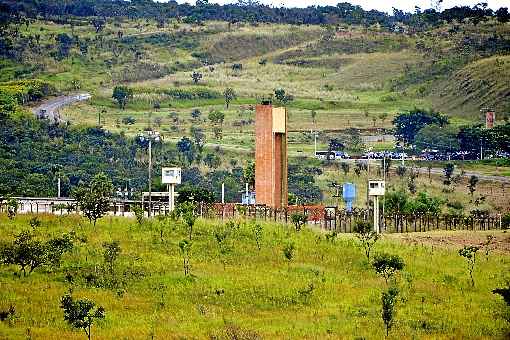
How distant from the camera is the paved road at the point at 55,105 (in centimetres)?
11605

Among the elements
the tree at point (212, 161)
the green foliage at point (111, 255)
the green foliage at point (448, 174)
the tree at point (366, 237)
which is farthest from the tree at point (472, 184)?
the green foliage at point (111, 255)

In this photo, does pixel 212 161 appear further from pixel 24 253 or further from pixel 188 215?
pixel 24 253

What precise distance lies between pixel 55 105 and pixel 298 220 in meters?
78.5

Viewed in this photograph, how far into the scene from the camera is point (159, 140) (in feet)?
360

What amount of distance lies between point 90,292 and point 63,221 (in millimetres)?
11076

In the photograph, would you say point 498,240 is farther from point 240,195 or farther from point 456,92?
point 456,92

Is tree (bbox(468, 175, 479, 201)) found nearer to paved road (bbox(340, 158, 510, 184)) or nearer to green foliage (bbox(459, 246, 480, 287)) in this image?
paved road (bbox(340, 158, 510, 184))

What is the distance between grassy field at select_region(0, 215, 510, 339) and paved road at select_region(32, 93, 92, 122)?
215 feet

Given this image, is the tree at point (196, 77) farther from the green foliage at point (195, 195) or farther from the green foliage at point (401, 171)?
the green foliage at point (195, 195)

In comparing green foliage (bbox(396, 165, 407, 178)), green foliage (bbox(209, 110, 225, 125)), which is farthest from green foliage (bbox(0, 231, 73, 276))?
green foliage (bbox(209, 110, 225, 125))

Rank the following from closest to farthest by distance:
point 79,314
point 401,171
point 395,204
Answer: point 79,314 < point 395,204 < point 401,171

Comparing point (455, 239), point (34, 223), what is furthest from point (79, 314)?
point (455, 239)

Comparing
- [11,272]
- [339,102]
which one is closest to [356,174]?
[339,102]

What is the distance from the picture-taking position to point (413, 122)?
119m
